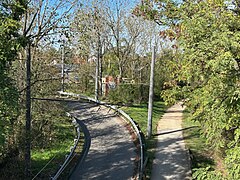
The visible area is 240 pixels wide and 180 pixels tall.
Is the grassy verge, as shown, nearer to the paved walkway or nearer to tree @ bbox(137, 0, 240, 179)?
the paved walkway

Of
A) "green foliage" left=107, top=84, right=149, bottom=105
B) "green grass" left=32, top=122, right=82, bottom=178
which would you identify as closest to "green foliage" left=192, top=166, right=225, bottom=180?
"green grass" left=32, top=122, right=82, bottom=178

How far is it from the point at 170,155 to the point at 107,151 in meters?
3.14

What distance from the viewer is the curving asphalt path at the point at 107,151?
11836 millimetres

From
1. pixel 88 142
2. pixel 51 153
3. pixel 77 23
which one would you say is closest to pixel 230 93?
pixel 77 23

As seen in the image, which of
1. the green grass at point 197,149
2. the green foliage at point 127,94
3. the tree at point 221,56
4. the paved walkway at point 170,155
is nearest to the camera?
the tree at point 221,56

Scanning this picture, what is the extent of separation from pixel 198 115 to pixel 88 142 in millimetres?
7566

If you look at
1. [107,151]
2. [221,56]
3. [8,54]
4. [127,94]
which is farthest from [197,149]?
[127,94]

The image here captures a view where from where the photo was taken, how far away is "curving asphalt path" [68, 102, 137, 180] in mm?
11836

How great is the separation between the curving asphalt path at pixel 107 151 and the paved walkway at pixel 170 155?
1.18 m

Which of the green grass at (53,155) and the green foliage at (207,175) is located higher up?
the green foliage at (207,175)

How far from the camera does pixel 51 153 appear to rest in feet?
45.9

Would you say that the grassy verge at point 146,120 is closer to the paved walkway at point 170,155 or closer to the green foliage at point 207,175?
the paved walkway at point 170,155

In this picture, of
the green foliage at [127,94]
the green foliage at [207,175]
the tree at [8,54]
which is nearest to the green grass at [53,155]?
the tree at [8,54]

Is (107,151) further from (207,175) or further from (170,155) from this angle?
(207,175)
